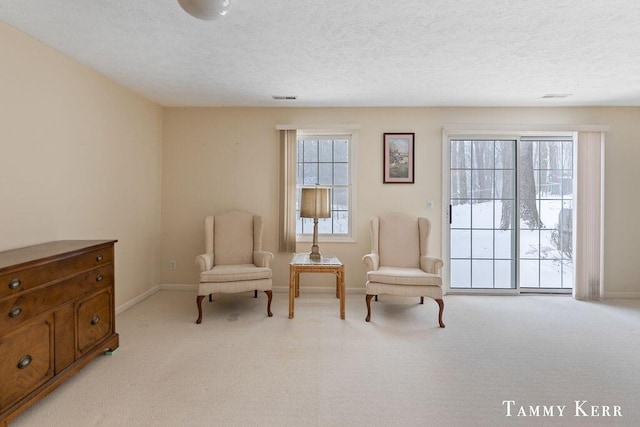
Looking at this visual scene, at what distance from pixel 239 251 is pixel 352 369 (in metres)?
2.08

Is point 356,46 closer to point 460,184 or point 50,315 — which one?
point 460,184

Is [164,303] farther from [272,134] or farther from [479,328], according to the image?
[479,328]

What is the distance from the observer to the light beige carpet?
188 cm

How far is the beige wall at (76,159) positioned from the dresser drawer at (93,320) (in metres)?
0.68

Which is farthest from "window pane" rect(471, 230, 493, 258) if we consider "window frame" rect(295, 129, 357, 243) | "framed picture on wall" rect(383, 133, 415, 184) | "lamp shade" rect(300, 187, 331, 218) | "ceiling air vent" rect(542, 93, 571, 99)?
"lamp shade" rect(300, 187, 331, 218)

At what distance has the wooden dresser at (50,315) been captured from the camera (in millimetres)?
1736

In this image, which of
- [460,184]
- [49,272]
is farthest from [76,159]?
[460,184]

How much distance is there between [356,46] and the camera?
257 centimetres

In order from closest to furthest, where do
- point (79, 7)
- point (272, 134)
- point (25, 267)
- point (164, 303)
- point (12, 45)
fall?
point (25, 267) < point (79, 7) < point (12, 45) < point (164, 303) < point (272, 134)

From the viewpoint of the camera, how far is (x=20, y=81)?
2369mm

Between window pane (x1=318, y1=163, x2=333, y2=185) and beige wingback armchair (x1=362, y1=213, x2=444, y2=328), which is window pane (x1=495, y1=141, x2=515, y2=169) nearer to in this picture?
beige wingback armchair (x1=362, y1=213, x2=444, y2=328)

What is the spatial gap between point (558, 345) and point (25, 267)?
3.88m

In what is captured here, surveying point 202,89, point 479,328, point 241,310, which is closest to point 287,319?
point 241,310

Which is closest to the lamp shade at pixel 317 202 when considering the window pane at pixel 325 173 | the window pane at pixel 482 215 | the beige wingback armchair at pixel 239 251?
the beige wingback armchair at pixel 239 251
